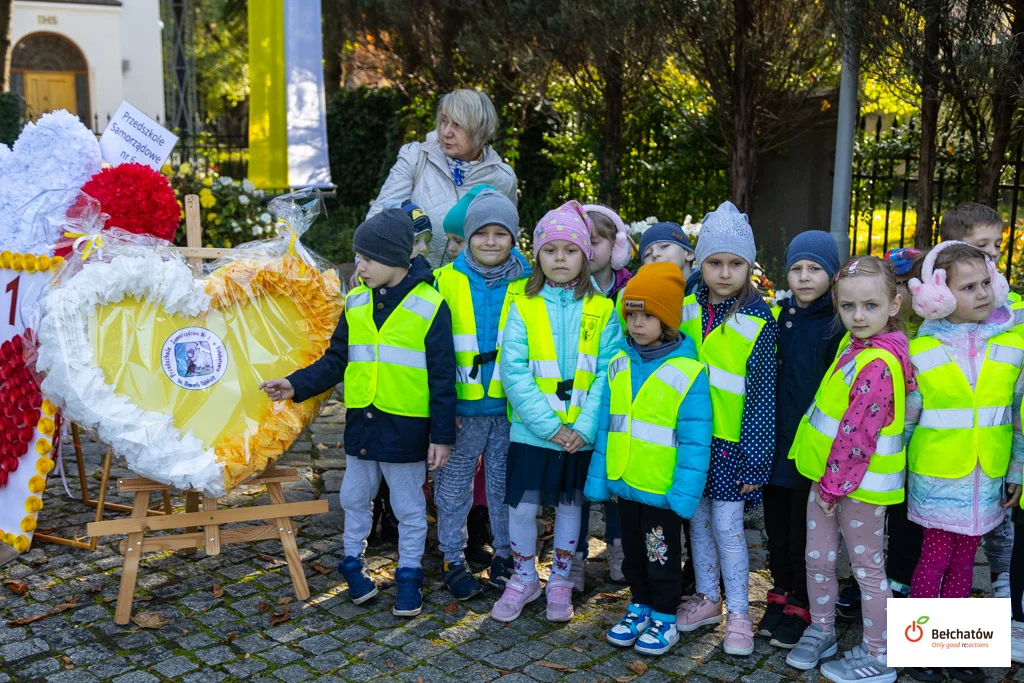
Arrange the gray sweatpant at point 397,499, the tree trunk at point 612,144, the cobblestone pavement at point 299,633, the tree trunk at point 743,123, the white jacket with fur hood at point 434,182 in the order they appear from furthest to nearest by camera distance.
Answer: the tree trunk at point 612,144
the tree trunk at point 743,123
the white jacket with fur hood at point 434,182
the gray sweatpant at point 397,499
the cobblestone pavement at point 299,633

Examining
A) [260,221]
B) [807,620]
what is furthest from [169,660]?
[260,221]

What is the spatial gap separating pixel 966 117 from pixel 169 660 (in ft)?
19.0

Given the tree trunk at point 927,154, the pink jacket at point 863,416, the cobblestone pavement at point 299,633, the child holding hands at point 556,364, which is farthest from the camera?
the tree trunk at point 927,154

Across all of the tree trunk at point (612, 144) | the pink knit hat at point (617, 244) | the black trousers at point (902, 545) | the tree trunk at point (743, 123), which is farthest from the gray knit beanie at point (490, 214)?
the tree trunk at point (612, 144)

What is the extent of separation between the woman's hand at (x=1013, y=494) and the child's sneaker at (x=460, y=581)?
2.04 metres

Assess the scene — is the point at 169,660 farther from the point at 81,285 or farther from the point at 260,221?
the point at 260,221

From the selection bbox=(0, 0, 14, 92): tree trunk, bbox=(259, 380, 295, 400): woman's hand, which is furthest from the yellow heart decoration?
bbox=(0, 0, 14, 92): tree trunk

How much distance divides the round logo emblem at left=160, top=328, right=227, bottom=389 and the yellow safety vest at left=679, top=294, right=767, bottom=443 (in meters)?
1.90

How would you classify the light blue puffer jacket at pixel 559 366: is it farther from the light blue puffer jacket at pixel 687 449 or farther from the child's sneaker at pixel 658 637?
the child's sneaker at pixel 658 637

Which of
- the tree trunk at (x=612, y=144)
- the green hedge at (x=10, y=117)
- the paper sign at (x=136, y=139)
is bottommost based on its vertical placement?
the paper sign at (x=136, y=139)

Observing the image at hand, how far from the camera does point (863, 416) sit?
325 centimetres

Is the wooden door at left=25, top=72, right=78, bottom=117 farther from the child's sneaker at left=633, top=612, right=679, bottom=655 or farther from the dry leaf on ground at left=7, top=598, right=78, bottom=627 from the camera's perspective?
the child's sneaker at left=633, top=612, right=679, bottom=655

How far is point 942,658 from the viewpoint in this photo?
3.42 m

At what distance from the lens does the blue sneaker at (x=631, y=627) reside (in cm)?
367
